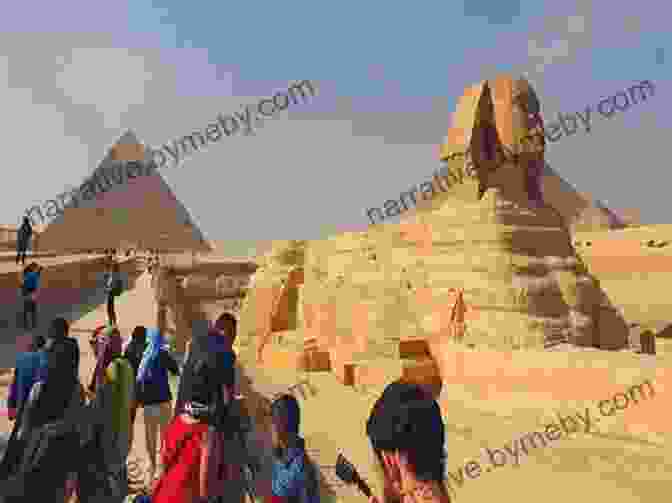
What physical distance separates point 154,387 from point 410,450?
104 inches

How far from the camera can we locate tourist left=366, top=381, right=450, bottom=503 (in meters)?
1.31

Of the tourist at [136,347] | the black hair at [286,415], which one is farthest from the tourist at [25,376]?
the black hair at [286,415]

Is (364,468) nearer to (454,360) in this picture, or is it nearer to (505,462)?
(505,462)

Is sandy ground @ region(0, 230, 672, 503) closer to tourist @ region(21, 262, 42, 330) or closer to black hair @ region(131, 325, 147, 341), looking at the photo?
tourist @ region(21, 262, 42, 330)

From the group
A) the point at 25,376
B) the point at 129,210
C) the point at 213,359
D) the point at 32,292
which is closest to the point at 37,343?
the point at 25,376

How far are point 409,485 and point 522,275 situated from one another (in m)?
7.02

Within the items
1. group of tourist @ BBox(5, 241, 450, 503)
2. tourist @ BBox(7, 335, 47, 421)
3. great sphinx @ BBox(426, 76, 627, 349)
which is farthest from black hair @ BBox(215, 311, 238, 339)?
great sphinx @ BBox(426, 76, 627, 349)

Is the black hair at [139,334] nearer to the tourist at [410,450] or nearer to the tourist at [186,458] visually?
the tourist at [186,458]

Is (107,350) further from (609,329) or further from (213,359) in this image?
(609,329)

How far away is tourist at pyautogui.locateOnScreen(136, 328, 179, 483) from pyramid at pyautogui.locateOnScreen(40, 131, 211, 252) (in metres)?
32.0

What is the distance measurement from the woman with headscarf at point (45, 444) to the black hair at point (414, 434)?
145cm

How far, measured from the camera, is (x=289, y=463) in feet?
6.67

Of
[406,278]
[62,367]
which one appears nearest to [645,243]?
[406,278]

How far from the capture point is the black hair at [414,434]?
1.33 metres
